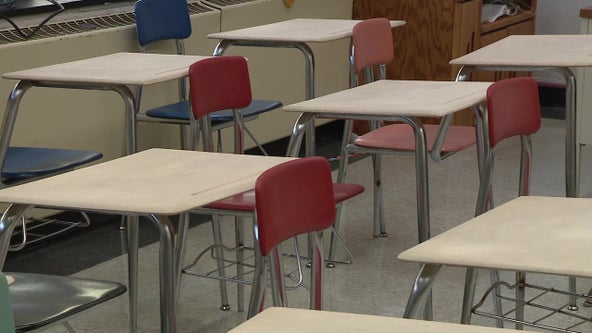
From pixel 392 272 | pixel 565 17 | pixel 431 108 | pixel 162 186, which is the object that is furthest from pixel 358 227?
pixel 565 17

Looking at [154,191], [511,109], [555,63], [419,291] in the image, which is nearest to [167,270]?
[154,191]

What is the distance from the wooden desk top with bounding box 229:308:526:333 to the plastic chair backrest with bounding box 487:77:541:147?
1.30m

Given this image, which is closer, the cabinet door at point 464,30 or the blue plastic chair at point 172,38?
the blue plastic chair at point 172,38

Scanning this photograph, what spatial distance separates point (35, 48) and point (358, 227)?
152 centimetres

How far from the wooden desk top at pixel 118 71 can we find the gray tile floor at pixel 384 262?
778 millimetres

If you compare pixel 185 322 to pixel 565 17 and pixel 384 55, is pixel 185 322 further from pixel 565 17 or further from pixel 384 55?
pixel 565 17

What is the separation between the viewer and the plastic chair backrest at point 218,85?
3.53 meters

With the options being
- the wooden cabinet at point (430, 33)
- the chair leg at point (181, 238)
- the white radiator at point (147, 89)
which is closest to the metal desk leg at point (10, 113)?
the white radiator at point (147, 89)

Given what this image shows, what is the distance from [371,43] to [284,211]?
232 cm

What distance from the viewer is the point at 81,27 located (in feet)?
15.9

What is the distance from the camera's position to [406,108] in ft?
10.9

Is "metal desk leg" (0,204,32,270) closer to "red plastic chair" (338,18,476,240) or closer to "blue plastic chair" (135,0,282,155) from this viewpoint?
"red plastic chair" (338,18,476,240)

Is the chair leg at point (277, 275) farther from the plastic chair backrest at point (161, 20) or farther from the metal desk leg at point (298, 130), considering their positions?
the plastic chair backrest at point (161, 20)

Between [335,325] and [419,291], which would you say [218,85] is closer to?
[419,291]
